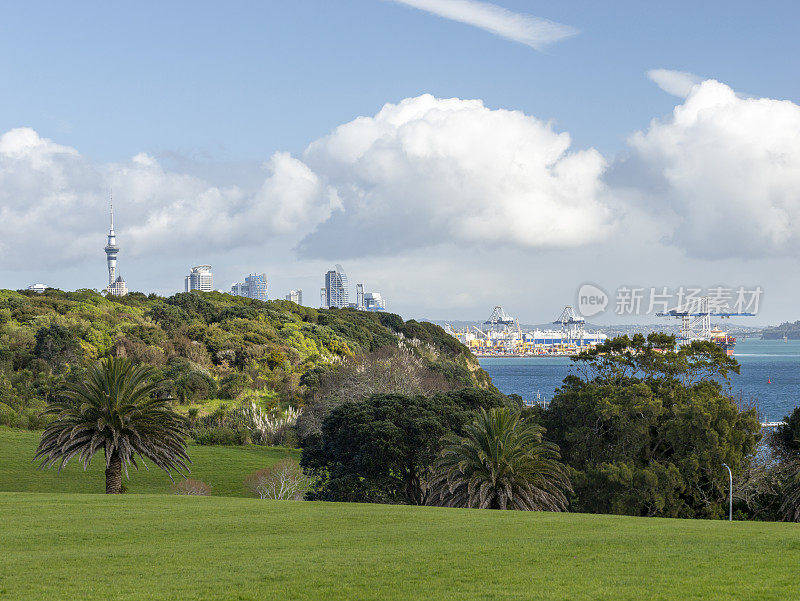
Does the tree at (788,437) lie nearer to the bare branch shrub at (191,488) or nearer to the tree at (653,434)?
the tree at (653,434)

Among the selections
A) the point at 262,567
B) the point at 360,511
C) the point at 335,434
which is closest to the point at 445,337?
the point at 335,434

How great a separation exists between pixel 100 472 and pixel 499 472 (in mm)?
20795

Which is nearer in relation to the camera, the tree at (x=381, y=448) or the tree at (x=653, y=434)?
the tree at (x=653, y=434)

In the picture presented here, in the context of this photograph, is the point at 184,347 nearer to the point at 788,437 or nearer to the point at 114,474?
the point at 114,474

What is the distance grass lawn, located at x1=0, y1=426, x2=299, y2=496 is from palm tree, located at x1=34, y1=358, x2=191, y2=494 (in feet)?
23.1

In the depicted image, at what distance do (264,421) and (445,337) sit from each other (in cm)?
7640

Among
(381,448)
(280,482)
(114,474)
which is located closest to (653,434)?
(381,448)

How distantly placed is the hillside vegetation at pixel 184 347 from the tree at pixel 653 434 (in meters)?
22.1

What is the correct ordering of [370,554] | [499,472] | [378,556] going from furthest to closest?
1. [499,472]
2. [370,554]
3. [378,556]

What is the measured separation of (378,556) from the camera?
575 inches

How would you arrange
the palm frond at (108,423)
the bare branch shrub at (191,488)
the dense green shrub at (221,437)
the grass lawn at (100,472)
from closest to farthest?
the palm frond at (108,423)
the bare branch shrub at (191,488)
the grass lawn at (100,472)
the dense green shrub at (221,437)

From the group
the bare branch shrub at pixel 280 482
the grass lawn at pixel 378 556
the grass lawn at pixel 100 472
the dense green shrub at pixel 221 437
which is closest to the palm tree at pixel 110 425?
the bare branch shrub at pixel 280 482

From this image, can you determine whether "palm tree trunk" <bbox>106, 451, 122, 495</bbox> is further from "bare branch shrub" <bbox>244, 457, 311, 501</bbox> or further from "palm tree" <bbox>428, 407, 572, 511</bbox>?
"palm tree" <bbox>428, 407, 572, 511</bbox>

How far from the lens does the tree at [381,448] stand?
34.5 m
